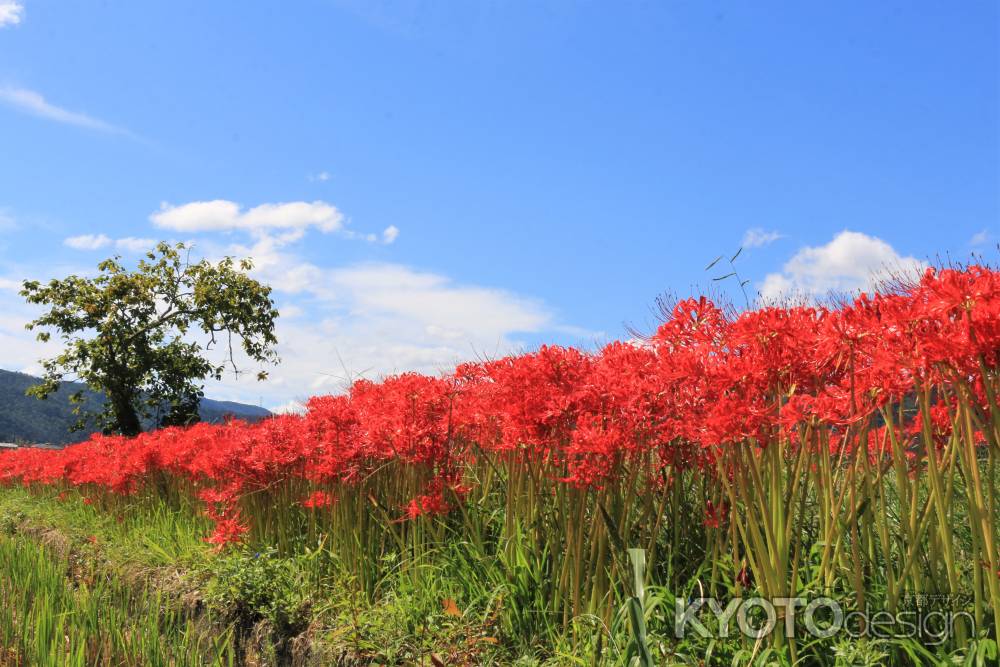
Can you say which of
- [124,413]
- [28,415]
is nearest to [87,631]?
[124,413]

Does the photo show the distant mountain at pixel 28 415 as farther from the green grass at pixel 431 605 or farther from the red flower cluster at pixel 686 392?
the red flower cluster at pixel 686 392

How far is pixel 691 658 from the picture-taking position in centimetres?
374

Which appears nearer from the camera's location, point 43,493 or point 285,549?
point 285,549

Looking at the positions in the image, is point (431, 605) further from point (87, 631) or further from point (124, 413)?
point (124, 413)

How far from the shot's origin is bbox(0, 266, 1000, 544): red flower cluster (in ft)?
10.3

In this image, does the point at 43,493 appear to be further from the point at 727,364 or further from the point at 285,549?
the point at 727,364

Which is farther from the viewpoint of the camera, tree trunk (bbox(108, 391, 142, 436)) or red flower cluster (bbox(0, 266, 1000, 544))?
tree trunk (bbox(108, 391, 142, 436))

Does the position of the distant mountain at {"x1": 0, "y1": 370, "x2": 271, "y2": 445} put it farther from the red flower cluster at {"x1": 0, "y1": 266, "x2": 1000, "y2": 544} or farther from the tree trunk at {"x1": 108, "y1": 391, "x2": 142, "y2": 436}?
the red flower cluster at {"x1": 0, "y1": 266, "x2": 1000, "y2": 544}

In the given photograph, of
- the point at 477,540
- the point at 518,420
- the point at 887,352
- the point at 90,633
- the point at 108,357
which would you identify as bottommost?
the point at 90,633

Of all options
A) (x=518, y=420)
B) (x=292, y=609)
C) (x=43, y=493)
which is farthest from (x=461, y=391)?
(x=43, y=493)

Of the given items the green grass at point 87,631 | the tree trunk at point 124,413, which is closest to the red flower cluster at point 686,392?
the green grass at point 87,631

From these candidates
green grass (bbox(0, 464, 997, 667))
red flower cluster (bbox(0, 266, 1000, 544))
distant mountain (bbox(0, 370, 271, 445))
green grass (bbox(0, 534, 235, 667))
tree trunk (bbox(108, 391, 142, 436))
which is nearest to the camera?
red flower cluster (bbox(0, 266, 1000, 544))

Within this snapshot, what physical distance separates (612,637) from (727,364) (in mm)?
1421

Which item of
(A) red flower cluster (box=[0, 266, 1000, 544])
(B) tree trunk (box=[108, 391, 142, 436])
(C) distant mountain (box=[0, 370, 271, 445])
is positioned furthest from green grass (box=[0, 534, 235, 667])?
(C) distant mountain (box=[0, 370, 271, 445])
